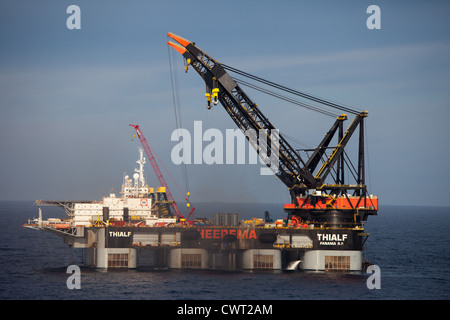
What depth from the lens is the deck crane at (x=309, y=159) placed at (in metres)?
82.2

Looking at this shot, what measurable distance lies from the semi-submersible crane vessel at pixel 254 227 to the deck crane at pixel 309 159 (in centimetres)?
14

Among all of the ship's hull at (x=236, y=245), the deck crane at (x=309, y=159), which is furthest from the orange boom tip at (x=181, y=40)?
the ship's hull at (x=236, y=245)

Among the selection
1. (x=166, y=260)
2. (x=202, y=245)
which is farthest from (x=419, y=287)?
(x=166, y=260)

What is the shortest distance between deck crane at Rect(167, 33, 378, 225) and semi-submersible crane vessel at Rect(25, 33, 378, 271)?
0.46 feet

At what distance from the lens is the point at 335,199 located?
82625 mm

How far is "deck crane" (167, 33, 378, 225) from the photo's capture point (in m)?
82.2

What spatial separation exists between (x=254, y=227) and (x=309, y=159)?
518 inches

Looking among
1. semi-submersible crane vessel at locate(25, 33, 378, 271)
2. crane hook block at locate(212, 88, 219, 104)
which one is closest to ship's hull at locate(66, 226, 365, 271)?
semi-submersible crane vessel at locate(25, 33, 378, 271)

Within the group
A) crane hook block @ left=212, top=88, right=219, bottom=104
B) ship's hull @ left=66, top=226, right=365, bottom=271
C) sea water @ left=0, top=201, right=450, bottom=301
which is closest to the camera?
sea water @ left=0, top=201, right=450, bottom=301

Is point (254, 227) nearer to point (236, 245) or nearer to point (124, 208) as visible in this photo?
point (236, 245)

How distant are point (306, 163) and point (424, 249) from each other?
4925 cm

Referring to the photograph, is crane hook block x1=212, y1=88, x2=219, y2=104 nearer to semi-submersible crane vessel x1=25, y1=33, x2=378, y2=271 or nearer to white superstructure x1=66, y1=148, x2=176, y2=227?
semi-submersible crane vessel x1=25, y1=33, x2=378, y2=271

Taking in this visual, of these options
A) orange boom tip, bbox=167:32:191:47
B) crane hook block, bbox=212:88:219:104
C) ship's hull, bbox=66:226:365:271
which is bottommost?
ship's hull, bbox=66:226:365:271

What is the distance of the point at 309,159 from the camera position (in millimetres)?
84875
